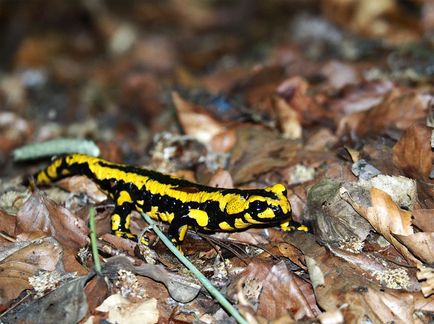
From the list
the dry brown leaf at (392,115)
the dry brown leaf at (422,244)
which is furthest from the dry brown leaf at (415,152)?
the dry brown leaf at (422,244)

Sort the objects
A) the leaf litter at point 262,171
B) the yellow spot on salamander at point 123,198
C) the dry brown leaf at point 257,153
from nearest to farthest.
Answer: the leaf litter at point 262,171 → the yellow spot on salamander at point 123,198 → the dry brown leaf at point 257,153

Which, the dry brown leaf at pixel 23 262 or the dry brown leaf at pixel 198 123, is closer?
the dry brown leaf at pixel 23 262

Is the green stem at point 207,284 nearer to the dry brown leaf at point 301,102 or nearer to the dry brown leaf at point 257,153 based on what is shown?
the dry brown leaf at point 257,153

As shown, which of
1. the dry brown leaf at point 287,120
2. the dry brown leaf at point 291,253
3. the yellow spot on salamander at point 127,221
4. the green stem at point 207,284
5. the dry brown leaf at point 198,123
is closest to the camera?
the green stem at point 207,284

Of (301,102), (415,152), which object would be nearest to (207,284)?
(415,152)

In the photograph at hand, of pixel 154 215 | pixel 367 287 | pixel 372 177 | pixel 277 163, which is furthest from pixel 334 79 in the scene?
pixel 367 287

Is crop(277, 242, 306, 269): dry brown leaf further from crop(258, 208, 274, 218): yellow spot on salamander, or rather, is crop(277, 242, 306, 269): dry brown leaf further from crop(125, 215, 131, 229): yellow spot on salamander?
crop(125, 215, 131, 229): yellow spot on salamander

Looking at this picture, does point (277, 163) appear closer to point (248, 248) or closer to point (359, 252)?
point (248, 248)

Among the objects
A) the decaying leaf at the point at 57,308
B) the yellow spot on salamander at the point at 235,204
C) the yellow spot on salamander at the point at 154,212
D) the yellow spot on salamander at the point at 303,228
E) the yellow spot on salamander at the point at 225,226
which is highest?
the decaying leaf at the point at 57,308
